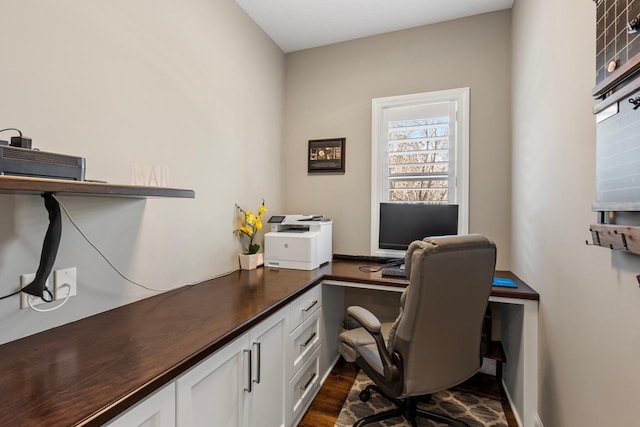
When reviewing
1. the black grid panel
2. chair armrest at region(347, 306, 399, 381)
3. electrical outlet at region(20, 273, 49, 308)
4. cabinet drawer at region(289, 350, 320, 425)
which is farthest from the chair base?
the black grid panel

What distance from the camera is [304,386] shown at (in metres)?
1.88

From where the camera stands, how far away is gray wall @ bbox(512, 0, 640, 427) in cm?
96

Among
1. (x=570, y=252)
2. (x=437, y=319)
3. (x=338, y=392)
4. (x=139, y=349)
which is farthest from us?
(x=338, y=392)

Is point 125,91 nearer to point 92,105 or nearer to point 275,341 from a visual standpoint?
point 92,105

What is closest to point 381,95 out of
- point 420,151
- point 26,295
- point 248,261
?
point 420,151

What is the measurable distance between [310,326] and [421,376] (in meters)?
0.74

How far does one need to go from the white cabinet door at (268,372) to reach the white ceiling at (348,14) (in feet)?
7.24

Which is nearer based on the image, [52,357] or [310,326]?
[52,357]

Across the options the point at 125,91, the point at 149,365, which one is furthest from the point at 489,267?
the point at 125,91

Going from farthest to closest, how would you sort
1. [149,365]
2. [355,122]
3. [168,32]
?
[355,122] < [168,32] < [149,365]

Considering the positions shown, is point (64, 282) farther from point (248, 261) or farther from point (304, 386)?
point (304, 386)

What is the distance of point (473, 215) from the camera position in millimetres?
2416

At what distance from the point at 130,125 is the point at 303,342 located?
151cm

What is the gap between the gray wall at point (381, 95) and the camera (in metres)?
2.35
